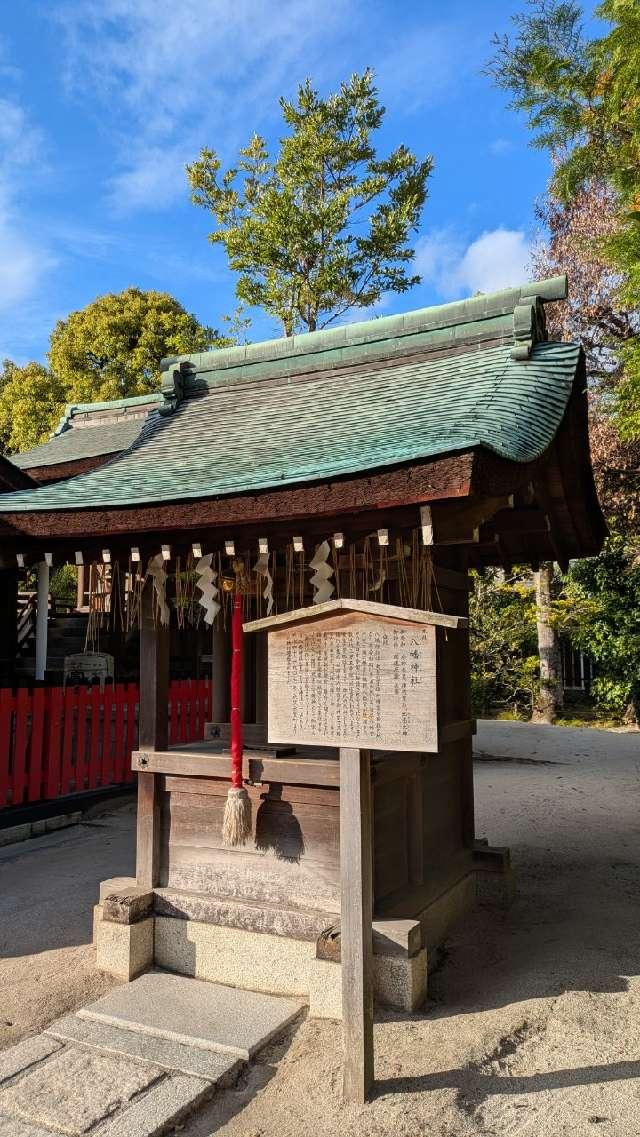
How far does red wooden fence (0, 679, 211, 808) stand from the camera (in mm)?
8445

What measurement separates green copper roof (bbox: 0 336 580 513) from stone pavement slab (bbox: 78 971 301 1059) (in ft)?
9.67

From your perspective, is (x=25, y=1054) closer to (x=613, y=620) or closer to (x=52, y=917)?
(x=52, y=917)

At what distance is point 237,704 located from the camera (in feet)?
15.1

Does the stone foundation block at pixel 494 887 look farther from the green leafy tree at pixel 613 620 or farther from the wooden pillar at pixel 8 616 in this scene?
the green leafy tree at pixel 613 620

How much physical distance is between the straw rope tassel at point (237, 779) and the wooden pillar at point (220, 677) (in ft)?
3.85

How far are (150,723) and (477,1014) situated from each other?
2732 millimetres

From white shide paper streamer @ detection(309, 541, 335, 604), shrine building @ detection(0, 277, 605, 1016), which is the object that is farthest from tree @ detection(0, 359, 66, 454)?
white shide paper streamer @ detection(309, 541, 335, 604)

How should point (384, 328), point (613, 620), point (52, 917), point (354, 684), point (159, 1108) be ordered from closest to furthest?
1. point (159, 1108)
2. point (354, 684)
3. point (52, 917)
4. point (384, 328)
5. point (613, 620)

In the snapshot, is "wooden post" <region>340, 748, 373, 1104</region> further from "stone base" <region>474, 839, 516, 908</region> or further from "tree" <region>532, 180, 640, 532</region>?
"tree" <region>532, 180, 640, 532</region>

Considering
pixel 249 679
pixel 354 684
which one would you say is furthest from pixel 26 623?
pixel 354 684

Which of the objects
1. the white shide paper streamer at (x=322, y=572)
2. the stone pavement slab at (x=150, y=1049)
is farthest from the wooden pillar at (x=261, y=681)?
the stone pavement slab at (x=150, y=1049)

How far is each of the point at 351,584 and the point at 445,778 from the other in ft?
6.95

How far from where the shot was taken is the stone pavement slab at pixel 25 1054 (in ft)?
11.8

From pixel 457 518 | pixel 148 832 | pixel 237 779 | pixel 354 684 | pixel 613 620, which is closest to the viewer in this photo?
pixel 354 684
